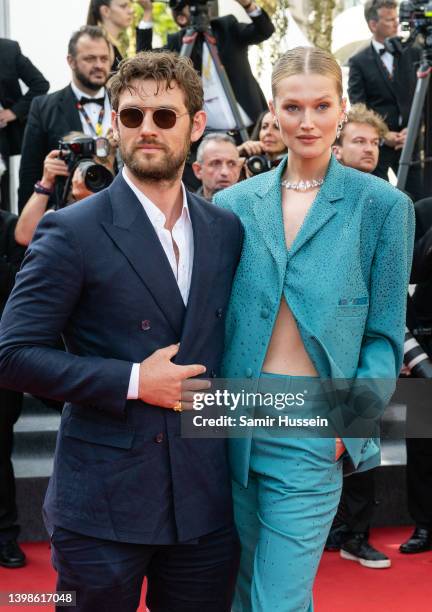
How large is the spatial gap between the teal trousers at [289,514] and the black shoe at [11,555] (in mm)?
2109

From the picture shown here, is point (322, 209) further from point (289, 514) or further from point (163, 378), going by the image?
point (289, 514)

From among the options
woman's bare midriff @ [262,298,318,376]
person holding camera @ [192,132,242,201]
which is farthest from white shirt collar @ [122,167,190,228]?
Result: person holding camera @ [192,132,242,201]

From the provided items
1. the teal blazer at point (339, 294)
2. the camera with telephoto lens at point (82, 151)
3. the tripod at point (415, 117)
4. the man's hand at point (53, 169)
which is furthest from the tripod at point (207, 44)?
the teal blazer at point (339, 294)

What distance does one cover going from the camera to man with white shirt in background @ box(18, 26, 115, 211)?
18.8 ft

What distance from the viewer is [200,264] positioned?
2617 mm

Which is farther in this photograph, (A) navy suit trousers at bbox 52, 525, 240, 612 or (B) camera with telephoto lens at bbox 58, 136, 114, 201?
(B) camera with telephoto lens at bbox 58, 136, 114, 201

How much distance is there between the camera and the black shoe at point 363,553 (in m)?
4.66

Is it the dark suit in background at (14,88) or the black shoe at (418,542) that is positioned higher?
the dark suit in background at (14,88)

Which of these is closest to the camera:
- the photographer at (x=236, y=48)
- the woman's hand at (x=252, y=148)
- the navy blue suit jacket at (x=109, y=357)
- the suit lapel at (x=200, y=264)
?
the navy blue suit jacket at (x=109, y=357)

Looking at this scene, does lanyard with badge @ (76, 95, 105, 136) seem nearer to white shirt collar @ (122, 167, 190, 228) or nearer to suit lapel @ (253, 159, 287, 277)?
suit lapel @ (253, 159, 287, 277)

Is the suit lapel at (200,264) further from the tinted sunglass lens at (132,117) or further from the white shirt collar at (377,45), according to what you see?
the white shirt collar at (377,45)

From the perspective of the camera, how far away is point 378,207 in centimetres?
274

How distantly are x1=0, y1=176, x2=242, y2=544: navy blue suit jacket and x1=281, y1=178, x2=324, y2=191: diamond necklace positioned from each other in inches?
17.4

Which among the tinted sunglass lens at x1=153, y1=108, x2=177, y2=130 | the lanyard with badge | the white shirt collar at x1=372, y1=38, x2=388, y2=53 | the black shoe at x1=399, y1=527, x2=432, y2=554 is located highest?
the white shirt collar at x1=372, y1=38, x2=388, y2=53
